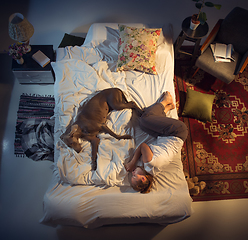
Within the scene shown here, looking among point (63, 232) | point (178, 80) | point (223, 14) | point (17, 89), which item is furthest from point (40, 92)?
point (223, 14)

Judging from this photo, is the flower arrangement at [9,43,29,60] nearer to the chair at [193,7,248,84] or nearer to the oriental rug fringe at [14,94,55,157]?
the oriental rug fringe at [14,94,55,157]

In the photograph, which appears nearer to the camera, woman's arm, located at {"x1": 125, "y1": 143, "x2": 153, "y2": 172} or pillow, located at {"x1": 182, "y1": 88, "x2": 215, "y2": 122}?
woman's arm, located at {"x1": 125, "y1": 143, "x2": 153, "y2": 172}

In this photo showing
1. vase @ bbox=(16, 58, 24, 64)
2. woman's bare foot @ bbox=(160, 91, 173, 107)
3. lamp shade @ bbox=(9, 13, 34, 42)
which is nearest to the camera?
lamp shade @ bbox=(9, 13, 34, 42)

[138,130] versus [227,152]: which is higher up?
[138,130]

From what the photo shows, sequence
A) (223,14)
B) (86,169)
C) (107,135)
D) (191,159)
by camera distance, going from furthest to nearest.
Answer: (223,14)
(191,159)
(107,135)
(86,169)

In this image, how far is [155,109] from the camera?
2.44 metres

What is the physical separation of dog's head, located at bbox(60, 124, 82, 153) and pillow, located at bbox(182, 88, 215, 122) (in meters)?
1.69

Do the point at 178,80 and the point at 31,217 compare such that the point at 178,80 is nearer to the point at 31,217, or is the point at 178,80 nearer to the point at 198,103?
the point at 198,103

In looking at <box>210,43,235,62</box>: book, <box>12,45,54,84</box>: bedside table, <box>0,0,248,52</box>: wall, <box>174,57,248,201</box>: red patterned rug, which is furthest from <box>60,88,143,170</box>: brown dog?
<box>0,0,248,52</box>: wall

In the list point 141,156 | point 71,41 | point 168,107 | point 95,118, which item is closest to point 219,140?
point 168,107

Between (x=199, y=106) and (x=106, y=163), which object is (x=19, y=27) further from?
(x=199, y=106)

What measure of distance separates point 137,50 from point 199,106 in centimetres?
126

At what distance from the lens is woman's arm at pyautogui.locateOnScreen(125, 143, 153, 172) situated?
2.06 metres

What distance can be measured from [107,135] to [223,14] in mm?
3472
